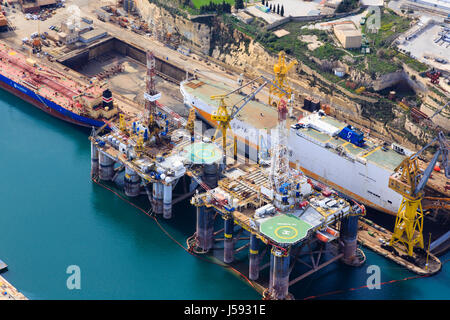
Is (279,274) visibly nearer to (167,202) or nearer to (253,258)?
(253,258)

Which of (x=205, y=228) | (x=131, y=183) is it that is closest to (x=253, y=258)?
(x=205, y=228)

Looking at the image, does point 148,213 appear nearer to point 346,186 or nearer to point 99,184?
point 99,184

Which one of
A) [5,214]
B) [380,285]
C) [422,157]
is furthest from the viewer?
[422,157]

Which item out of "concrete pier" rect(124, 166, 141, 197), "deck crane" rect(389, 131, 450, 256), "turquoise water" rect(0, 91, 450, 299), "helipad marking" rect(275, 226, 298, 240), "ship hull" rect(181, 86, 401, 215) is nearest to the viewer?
"helipad marking" rect(275, 226, 298, 240)

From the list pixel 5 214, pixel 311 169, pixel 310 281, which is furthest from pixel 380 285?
pixel 5 214

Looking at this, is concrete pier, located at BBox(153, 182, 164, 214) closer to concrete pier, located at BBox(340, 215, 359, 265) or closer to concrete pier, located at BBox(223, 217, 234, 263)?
concrete pier, located at BBox(223, 217, 234, 263)

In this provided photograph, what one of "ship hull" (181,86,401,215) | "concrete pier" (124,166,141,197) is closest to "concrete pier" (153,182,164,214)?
"concrete pier" (124,166,141,197)
